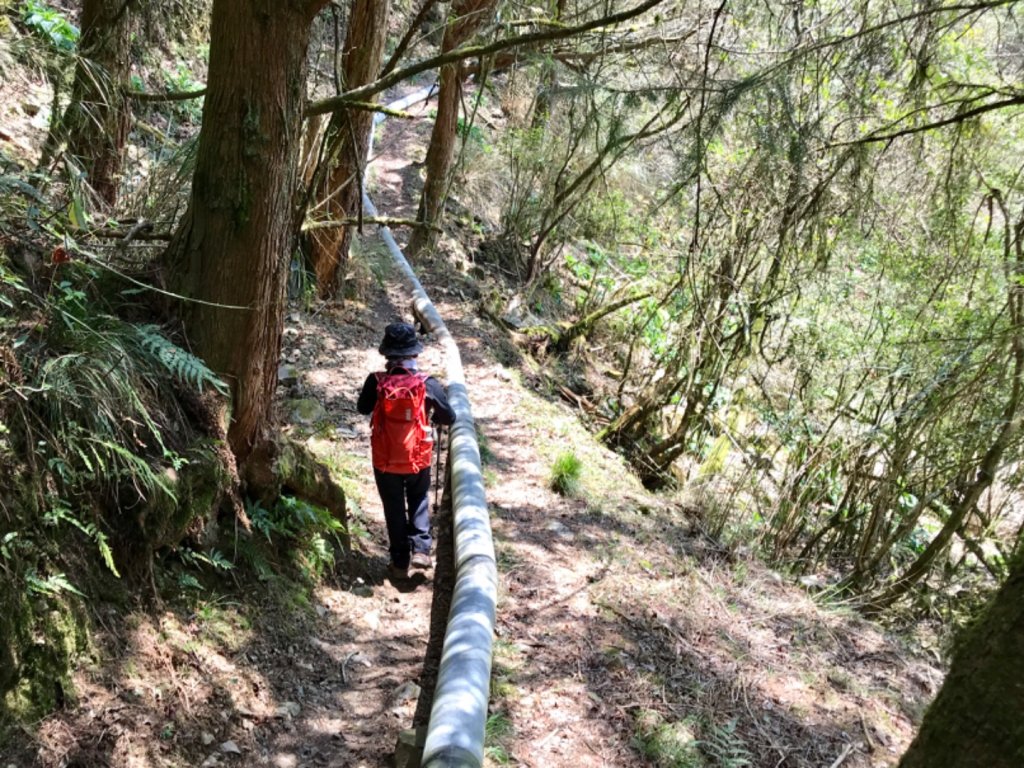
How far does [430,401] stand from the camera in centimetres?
584

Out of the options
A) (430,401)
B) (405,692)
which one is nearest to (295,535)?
(405,692)

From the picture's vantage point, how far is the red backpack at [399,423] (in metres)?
5.57

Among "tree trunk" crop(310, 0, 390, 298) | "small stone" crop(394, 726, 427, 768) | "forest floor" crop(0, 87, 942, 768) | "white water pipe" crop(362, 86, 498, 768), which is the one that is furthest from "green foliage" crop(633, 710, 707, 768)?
"tree trunk" crop(310, 0, 390, 298)

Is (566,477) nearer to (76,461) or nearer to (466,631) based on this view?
(466,631)

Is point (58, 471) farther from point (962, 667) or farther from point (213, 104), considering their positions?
point (962, 667)

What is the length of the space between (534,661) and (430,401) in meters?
2.05

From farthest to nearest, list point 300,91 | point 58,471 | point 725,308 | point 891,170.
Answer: point 725,308 → point 891,170 → point 300,91 → point 58,471

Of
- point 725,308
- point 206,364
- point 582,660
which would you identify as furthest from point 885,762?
point 725,308

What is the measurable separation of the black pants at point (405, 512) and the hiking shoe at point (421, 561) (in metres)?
0.09

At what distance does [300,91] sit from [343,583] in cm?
310

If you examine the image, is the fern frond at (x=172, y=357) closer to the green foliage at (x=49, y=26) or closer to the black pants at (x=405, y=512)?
the black pants at (x=405, y=512)

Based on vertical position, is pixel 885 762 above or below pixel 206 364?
below

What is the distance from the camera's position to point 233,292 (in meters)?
4.10

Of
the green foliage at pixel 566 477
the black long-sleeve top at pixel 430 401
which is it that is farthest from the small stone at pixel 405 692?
the green foliage at pixel 566 477
